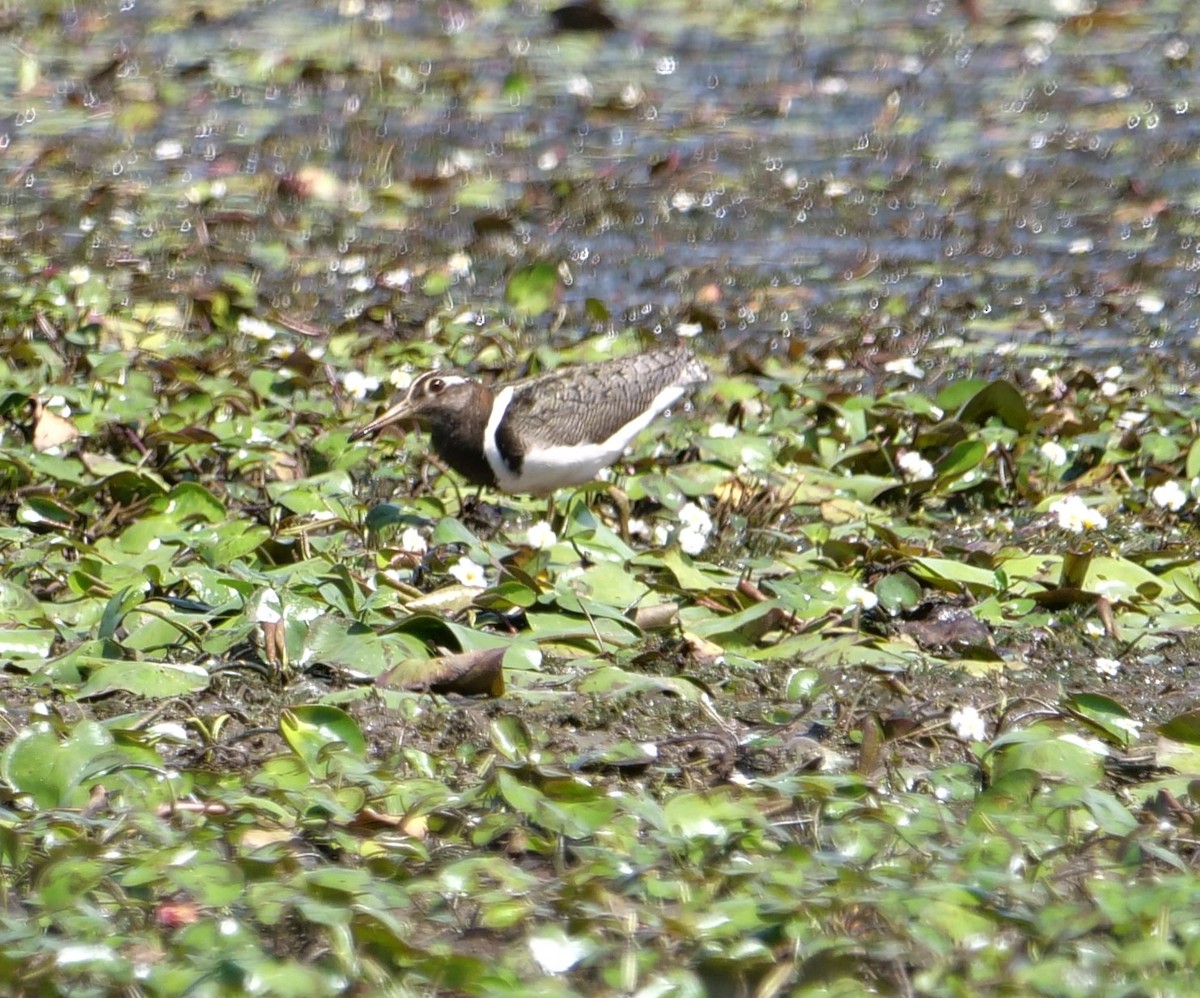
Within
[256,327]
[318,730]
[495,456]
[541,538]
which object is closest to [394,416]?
[495,456]

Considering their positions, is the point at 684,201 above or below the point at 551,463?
below

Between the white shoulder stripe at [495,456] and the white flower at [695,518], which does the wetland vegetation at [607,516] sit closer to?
the white flower at [695,518]

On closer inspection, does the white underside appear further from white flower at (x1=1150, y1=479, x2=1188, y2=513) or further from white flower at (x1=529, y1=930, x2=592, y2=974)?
white flower at (x1=529, y1=930, x2=592, y2=974)

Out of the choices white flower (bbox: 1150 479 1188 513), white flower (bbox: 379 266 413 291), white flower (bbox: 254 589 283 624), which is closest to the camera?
white flower (bbox: 254 589 283 624)

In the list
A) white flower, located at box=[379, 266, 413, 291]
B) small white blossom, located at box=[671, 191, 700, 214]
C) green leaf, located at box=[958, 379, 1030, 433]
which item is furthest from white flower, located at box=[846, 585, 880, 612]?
small white blossom, located at box=[671, 191, 700, 214]

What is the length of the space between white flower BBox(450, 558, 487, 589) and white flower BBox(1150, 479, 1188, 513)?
2.25 m

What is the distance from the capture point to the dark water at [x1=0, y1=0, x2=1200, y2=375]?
391 inches

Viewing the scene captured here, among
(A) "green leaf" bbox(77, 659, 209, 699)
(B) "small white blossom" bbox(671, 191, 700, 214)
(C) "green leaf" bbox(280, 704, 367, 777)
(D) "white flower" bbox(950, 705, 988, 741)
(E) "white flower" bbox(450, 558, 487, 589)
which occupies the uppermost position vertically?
(C) "green leaf" bbox(280, 704, 367, 777)

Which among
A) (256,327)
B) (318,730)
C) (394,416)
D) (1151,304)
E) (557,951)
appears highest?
(557,951)

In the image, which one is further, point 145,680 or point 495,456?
point 495,456

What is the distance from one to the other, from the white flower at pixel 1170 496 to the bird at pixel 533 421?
179cm

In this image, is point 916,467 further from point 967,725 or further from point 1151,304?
point 1151,304

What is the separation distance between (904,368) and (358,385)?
2142 millimetres

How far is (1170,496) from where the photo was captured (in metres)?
6.87
